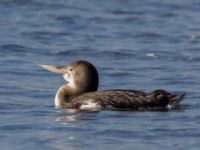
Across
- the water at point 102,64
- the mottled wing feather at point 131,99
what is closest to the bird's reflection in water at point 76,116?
the water at point 102,64

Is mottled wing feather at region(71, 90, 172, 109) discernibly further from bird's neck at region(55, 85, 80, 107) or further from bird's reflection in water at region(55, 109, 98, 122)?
bird's neck at region(55, 85, 80, 107)

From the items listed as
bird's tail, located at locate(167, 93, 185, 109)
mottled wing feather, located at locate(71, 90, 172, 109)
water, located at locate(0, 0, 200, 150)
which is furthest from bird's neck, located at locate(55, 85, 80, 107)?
bird's tail, located at locate(167, 93, 185, 109)

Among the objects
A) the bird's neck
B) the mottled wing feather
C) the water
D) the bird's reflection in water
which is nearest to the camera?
the water

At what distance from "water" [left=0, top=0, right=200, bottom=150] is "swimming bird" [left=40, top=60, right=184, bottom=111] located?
0.20 m

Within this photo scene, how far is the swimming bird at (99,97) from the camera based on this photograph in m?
15.3

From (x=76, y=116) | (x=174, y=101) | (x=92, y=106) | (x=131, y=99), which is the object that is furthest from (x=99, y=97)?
(x=174, y=101)

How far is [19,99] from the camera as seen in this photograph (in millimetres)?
16344

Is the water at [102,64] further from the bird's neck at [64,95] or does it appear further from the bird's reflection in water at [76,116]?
the bird's neck at [64,95]

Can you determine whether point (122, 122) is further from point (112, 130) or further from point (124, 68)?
point (124, 68)

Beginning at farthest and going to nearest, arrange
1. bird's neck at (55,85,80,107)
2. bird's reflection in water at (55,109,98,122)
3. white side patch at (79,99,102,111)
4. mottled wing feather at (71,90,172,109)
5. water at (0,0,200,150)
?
bird's neck at (55,85,80,107), white side patch at (79,99,102,111), mottled wing feather at (71,90,172,109), bird's reflection in water at (55,109,98,122), water at (0,0,200,150)

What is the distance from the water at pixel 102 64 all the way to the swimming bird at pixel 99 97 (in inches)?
7.9

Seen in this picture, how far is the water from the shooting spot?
1347 cm

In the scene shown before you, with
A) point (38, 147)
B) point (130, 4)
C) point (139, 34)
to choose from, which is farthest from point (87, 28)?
point (38, 147)

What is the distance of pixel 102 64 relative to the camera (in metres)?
19.7
